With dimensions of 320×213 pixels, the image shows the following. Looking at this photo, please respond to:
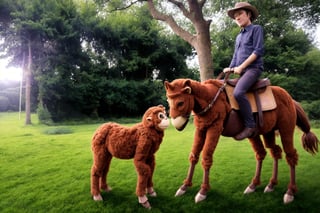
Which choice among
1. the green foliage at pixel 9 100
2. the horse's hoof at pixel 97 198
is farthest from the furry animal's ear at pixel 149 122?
the green foliage at pixel 9 100

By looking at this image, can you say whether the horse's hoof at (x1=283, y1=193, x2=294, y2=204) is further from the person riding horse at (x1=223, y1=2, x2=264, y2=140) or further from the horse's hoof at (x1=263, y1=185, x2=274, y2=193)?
the person riding horse at (x1=223, y1=2, x2=264, y2=140)

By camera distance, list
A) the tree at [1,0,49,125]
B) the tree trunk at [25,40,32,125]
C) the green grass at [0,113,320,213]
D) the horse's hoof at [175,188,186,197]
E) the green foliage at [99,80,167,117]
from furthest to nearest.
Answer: the green foliage at [99,80,167,117] < the tree at [1,0,49,125] < the tree trunk at [25,40,32,125] < the horse's hoof at [175,188,186,197] < the green grass at [0,113,320,213]

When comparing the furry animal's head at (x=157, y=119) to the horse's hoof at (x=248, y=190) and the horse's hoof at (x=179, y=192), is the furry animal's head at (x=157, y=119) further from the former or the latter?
the horse's hoof at (x=248, y=190)

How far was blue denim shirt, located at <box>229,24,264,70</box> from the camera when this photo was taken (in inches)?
113

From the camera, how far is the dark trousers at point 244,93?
2.86m

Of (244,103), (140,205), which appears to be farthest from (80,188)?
(244,103)

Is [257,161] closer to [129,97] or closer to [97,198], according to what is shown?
[97,198]

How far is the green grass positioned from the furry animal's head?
90cm

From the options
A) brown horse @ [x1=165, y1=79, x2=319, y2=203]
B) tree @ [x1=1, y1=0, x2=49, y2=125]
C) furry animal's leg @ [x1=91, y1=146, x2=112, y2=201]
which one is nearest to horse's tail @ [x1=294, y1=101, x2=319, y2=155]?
brown horse @ [x1=165, y1=79, x2=319, y2=203]

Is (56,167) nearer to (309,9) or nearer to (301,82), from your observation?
(309,9)

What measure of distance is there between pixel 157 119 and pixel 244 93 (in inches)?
39.1

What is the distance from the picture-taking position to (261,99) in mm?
3029

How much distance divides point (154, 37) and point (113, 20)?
2848mm

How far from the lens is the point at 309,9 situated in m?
8.58
